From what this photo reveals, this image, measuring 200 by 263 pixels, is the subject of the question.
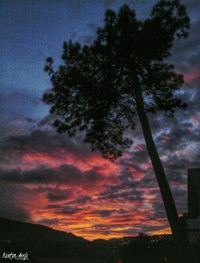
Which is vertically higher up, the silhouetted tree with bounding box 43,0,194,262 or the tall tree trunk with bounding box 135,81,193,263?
the silhouetted tree with bounding box 43,0,194,262

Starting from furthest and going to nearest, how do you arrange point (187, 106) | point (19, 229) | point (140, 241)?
point (19, 229) < point (140, 241) < point (187, 106)

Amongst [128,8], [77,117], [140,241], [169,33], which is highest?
[128,8]

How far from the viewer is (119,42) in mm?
17359

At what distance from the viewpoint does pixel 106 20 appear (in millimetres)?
17688

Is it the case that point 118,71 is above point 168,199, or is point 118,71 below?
above

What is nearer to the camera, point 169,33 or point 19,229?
point 169,33

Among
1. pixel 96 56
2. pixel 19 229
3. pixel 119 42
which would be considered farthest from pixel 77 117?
pixel 19 229

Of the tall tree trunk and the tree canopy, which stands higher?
the tree canopy

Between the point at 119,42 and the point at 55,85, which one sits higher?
the point at 119,42

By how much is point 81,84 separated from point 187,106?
547 centimetres

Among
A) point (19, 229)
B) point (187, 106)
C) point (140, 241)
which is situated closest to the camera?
point (187, 106)

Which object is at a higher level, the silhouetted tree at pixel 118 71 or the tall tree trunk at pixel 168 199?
the silhouetted tree at pixel 118 71

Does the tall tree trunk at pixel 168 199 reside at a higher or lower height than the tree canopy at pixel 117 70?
lower

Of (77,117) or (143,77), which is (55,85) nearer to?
(77,117)
